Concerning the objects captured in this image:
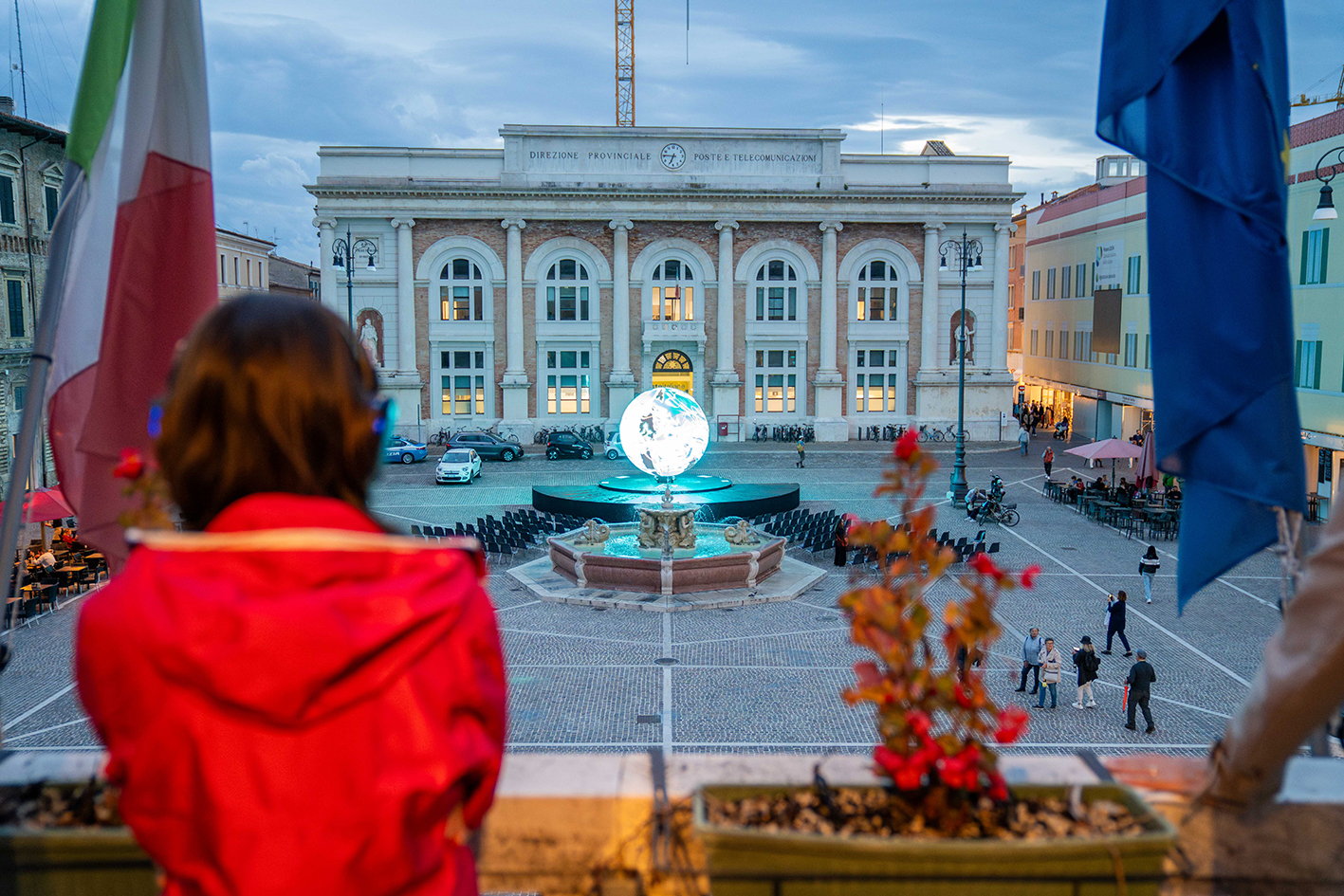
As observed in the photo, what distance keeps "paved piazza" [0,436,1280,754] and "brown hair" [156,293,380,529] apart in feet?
25.1

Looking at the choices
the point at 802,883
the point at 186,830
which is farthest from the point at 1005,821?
the point at 186,830

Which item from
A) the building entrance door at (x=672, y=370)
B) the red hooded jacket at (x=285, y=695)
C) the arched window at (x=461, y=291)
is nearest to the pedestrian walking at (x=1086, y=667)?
the red hooded jacket at (x=285, y=695)

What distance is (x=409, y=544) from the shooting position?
180 centimetres

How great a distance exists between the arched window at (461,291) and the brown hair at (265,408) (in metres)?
44.3

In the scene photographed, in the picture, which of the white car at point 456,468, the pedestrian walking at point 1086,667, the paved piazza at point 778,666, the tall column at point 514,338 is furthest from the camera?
the tall column at point 514,338

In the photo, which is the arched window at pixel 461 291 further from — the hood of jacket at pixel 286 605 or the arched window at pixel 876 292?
the hood of jacket at pixel 286 605

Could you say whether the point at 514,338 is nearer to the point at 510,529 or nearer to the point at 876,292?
the point at 876,292

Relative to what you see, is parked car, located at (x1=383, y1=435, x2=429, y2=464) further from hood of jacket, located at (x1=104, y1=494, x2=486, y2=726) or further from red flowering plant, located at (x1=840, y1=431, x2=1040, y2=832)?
hood of jacket, located at (x1=104, y1=494, x2=486, y2=726)

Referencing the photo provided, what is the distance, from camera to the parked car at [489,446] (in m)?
39.6

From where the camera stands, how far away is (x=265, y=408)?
1805 mm

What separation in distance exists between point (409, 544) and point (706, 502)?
2356cm

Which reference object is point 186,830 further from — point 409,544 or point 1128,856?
point 1128,856

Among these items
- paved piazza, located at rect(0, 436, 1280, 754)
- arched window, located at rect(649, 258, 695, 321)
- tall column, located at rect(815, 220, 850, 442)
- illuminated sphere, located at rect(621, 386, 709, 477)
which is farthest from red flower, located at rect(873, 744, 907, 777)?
arched window, located at rect(649, 258, 695, 321)

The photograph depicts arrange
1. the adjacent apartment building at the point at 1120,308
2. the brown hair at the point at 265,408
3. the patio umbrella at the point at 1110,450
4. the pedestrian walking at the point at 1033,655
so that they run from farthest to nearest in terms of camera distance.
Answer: the adjacent apartment building at the point at 1120,308
the patio umbrella at the point at 1110,450
the pedestrian walking at the point at 1033,655
the brown hair at the point at 265,408
